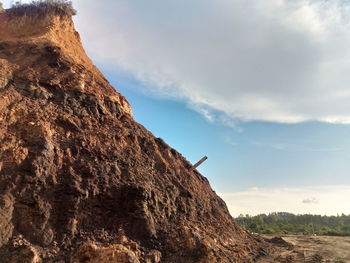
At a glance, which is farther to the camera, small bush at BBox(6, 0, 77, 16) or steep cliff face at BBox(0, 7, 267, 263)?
small bush at BBox(6, 0, 77, 16)

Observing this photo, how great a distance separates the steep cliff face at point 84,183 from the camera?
8.45 metres

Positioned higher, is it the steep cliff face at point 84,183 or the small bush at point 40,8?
the small bush at point 40,8

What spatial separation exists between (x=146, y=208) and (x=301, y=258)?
8.64m

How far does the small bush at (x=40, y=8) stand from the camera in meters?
18.1

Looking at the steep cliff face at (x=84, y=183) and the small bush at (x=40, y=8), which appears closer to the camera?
the steep cliff face at (x=84, y=183)

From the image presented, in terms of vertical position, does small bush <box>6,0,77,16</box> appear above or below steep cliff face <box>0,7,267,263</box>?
above

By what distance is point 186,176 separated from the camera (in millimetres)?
15453

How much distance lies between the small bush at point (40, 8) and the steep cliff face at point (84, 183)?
331 cm

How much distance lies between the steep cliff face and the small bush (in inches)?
130

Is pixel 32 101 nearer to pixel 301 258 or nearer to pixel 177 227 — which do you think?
pixel 177 227

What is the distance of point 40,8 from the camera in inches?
714

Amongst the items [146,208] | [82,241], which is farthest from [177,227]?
[82,241]

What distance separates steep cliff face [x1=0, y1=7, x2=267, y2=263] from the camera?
27.7ft

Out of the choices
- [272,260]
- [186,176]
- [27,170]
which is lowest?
[272,260]
